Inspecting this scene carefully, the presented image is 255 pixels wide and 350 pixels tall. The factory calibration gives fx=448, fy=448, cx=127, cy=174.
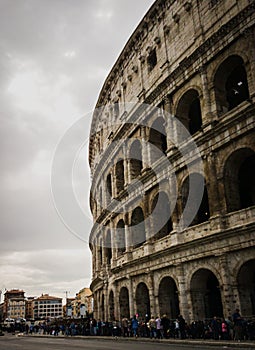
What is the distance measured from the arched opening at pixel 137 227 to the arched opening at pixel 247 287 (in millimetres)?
10082

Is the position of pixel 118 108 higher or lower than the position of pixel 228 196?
higher

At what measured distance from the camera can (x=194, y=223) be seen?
2261 cm

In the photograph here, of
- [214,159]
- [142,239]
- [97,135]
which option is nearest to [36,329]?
[97,135]

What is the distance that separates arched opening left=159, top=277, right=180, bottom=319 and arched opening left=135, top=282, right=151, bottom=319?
9.36ft

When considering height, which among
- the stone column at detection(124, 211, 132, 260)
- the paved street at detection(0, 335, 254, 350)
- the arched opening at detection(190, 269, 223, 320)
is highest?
the stone column at detection(124, 211, 132, 260)

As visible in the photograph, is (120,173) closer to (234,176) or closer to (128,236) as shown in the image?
(128,236)

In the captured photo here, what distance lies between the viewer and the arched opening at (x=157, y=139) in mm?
26922

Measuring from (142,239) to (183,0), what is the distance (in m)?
14.5

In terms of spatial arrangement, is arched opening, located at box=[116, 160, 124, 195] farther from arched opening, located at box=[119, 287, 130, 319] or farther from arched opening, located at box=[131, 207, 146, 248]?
arched opening, located at box=[119, 287, 130, 319]

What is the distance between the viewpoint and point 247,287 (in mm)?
19000

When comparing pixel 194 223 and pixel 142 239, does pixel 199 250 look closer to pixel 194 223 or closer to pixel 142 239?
pixel 194 223

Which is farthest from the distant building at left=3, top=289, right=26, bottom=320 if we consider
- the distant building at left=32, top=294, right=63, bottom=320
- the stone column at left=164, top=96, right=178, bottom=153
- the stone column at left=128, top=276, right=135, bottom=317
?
the stone column at left=164, top=96, right=178, bottom=153

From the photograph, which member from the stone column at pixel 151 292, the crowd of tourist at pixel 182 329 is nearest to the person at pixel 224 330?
the crowd of tourist at pixel 182 329

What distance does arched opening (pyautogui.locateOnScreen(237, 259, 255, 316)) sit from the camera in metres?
18.8
